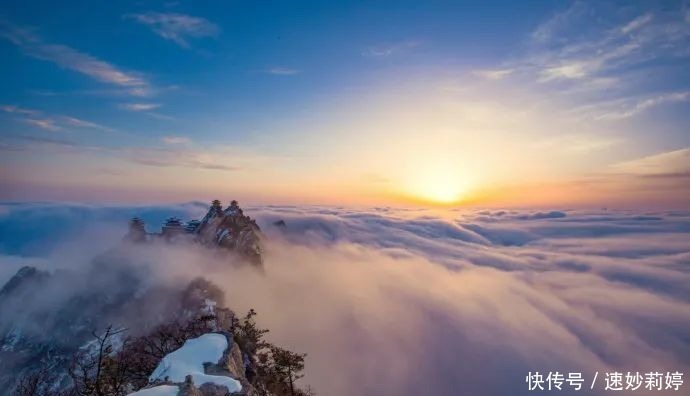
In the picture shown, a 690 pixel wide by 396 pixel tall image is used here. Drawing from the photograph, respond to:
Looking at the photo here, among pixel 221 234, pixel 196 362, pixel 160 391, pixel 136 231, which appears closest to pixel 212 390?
pixel 160 391

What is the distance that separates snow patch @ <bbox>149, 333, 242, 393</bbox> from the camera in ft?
60.0

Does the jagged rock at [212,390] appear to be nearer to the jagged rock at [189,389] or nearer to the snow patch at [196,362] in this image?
the snow patch at [196,362]

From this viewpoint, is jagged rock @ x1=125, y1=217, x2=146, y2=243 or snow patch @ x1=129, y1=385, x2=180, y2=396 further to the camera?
jagged rock @ x1=125, y1=217, x2=146, y2=243

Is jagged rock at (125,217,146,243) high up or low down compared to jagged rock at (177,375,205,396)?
down

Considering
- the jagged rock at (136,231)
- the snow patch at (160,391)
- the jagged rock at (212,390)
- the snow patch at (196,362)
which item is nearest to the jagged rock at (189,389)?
the snow patch at (160,391)

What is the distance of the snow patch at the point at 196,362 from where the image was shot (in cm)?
1830

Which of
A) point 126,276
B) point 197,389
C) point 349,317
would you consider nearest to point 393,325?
point 349,317

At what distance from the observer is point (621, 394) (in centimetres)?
14412

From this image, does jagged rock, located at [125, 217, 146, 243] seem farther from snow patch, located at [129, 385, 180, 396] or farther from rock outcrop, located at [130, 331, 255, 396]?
snow patch, located at [129, 385, 180, 396]

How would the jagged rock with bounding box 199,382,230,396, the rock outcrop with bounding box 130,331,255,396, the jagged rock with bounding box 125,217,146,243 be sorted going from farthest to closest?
the jagged rock with bounding box 125,217,146,243, the jagged rock with bounding box 199,382,230,396, the rock outcrop with bounding box 130,331,255,396

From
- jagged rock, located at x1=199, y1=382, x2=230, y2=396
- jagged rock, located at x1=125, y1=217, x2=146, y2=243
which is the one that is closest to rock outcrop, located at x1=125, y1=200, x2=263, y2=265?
jagged rock, located at x1=125, y1=217, x2=146, y2=243

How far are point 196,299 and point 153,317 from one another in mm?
16129

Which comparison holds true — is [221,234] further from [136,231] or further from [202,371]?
[202,371]

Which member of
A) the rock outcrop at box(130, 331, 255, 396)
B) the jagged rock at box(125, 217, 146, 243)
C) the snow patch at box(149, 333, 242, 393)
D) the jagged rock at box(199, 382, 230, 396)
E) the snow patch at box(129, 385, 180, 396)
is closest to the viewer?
the snow patch at box(129, 385, 180, 396)
